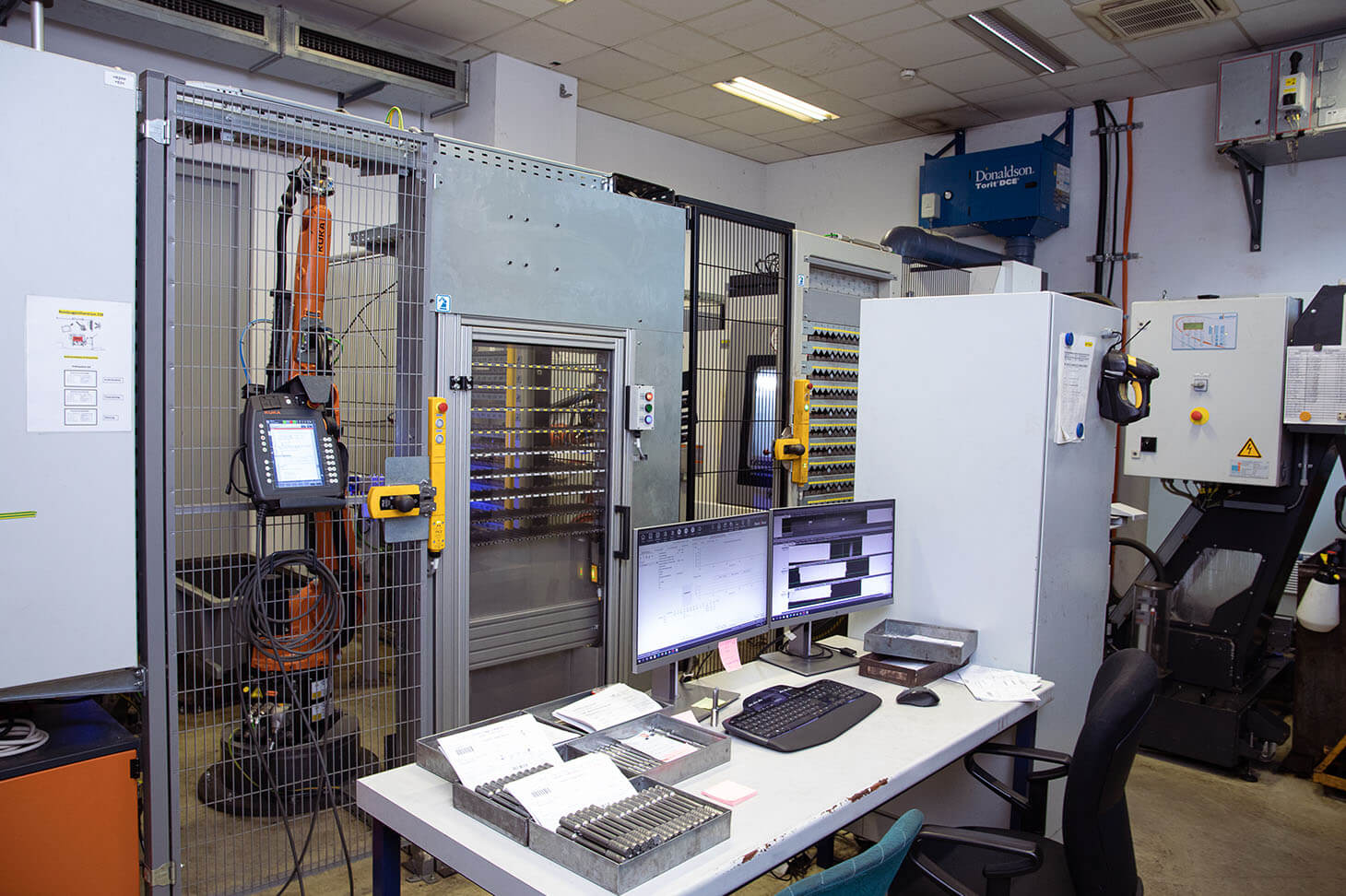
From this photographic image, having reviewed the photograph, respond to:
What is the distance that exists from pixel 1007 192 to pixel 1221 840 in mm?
3998

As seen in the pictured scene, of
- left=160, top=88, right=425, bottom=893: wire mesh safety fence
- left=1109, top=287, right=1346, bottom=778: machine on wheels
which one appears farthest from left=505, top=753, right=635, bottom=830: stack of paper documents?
left=1109, top=287, right=1346, bottom=778: machine on wheels

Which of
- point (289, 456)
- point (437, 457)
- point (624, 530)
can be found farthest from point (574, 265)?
point (289, 456)

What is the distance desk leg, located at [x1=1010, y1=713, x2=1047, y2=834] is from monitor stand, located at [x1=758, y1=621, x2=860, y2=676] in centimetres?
49

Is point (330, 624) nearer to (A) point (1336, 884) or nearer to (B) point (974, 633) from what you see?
(B) point (974, 633)

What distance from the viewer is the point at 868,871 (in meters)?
1.25

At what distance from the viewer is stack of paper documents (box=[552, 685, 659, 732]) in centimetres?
193

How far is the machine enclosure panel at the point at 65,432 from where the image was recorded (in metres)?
1.92

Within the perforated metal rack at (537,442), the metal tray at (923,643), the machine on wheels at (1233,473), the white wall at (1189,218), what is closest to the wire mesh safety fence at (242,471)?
the perforated metal rack at (537,442)

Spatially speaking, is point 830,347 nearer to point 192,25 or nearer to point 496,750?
point 496,750

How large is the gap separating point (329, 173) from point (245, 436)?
841 millimetres

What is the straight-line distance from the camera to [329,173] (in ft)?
8.34

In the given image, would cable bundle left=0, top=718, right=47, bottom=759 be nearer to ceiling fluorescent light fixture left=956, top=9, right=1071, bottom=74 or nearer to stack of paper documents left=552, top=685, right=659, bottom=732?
stack of paper documents left=552, top=685, right=659, bottom=732

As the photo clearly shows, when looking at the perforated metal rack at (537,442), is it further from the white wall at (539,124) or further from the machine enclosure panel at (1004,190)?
the machine enclosure panel at (1004,190)

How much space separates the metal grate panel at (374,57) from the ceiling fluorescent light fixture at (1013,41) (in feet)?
9.42
